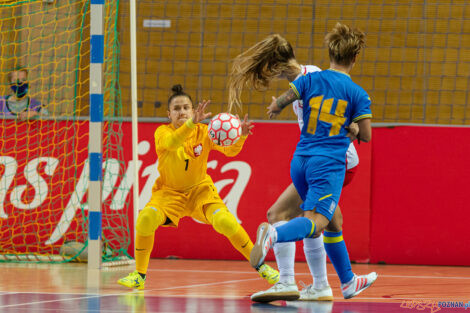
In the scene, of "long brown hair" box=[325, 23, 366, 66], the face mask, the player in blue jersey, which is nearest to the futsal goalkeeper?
the player in blue jersey

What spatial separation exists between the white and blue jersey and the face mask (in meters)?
4.50

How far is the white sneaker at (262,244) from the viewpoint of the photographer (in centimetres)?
401

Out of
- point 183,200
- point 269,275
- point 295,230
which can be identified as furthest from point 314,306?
point 183,200

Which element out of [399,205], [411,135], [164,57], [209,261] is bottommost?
[209,261]

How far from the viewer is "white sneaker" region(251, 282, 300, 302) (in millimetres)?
4523

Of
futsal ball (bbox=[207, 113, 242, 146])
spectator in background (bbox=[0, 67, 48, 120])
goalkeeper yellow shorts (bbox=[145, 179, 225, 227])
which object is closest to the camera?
futsal ball (bbox=[207, 113, 242, 146])

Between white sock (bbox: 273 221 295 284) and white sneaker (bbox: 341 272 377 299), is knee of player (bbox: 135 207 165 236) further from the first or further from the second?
white sneaker (bbox: 341 272 377 299)

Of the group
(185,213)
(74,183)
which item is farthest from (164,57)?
(185,213)

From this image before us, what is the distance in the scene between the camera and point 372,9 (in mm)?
10133

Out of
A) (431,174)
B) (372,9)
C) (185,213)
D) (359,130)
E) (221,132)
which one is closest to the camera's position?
(359,130)

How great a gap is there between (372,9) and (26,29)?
4.44 metres

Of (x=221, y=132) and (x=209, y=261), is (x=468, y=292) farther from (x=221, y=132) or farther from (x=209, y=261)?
(x=209, y=261)

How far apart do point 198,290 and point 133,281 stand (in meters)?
0.44

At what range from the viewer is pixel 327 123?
4.41 m
